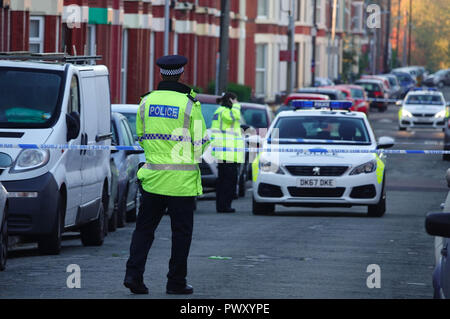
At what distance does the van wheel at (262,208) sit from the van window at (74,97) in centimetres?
586

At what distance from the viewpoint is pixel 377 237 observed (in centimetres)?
1592

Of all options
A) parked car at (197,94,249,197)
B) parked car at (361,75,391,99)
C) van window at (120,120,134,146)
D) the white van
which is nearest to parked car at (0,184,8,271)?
the white van

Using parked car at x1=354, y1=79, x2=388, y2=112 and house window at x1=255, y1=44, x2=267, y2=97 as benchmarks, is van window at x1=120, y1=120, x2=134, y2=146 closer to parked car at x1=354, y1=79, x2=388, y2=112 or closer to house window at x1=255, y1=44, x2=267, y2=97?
house window at x1=255, y1=44, x2=267, y2=97

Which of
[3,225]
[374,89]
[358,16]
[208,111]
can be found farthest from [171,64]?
[358,16]

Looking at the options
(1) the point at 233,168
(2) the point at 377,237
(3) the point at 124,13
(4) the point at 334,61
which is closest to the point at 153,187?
(2) the point at 377,237

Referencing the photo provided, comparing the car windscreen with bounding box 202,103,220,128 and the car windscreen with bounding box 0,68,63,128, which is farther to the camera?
the car windscreen with bounding box 202,103,220,128

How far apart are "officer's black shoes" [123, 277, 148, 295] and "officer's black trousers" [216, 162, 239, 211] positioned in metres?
10.3

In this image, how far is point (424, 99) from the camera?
52.8 metres

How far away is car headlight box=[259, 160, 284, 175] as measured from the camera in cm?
1907

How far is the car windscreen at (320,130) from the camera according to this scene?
65.3 ft

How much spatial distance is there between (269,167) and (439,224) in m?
12.7

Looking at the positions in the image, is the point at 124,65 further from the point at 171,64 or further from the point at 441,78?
the point at 441,78
